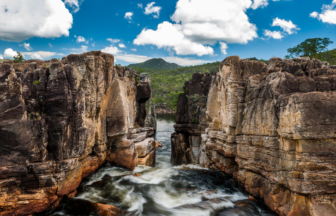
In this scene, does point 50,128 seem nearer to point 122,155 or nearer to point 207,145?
point 122,155

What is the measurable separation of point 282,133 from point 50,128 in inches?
378

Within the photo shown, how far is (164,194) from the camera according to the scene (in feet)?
36.0

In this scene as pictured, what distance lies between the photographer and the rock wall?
291 inches

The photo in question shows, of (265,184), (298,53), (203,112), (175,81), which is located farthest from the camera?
(175,81)

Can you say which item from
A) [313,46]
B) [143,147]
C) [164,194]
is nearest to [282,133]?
[164,194]

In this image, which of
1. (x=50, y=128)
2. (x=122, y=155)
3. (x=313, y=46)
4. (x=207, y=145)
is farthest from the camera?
(x=313, y=46)

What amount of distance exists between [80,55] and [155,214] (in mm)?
8959

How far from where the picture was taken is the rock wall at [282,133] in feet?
24.3

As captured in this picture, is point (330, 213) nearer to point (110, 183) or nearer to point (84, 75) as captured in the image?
point (110, 183)

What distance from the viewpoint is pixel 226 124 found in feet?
39.7

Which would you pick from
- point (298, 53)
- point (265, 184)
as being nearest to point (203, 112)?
point (265, 184)

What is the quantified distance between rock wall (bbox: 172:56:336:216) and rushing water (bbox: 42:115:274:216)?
3.05ft

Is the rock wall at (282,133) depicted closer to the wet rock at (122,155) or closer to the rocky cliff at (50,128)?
the wet rock at (122,155)

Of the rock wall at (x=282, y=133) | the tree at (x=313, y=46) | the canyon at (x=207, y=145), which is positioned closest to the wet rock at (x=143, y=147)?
the canyon at (x=207, y=145)
